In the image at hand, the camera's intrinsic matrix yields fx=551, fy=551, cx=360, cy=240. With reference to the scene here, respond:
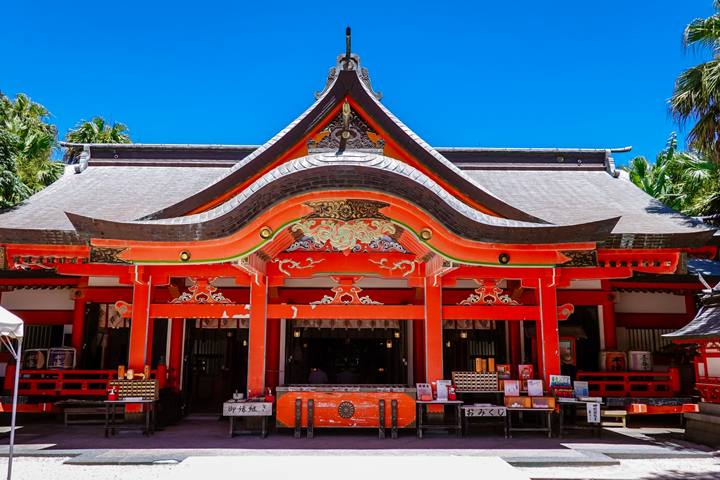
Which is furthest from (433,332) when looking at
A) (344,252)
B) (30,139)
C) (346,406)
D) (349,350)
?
(30,139)

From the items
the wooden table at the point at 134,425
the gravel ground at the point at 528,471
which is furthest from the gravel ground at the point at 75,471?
the wooden table at the point at 134,425

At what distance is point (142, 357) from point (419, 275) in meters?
5.03

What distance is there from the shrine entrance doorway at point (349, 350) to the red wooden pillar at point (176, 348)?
7.48 ft

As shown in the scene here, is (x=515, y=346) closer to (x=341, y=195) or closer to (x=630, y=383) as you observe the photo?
(x=630, y=383)

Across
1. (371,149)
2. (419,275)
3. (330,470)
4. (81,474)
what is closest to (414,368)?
(419,275)

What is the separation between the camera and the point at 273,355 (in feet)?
39.0

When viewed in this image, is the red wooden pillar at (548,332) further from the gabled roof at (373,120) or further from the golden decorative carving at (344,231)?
the golden decorative carving at (344,231)

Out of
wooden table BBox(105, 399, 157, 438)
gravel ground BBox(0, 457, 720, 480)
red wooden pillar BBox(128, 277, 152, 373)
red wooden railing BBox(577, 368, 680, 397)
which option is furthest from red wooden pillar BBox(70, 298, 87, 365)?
red wooden railing BBox(577, 368, 680, 397)

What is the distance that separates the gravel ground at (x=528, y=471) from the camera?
6519 mm

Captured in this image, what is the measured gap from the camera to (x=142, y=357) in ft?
30.6

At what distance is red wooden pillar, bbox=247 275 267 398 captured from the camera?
9.27 m

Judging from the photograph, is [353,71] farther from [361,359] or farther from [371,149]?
[361,359]

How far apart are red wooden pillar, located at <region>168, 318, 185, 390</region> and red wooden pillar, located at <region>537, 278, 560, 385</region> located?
24.2 ft

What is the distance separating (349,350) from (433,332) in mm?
6481
